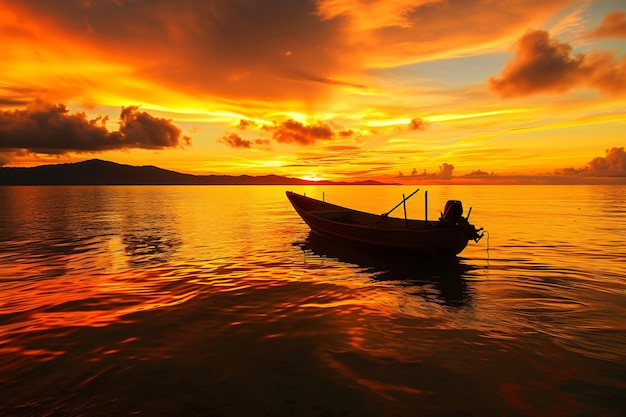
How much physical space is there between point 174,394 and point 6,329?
291 inches

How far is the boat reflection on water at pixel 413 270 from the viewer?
1461 cm

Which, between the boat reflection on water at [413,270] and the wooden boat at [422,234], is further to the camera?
the wooden boat at [422,234]

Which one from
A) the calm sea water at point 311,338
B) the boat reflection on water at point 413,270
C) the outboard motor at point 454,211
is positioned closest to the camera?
the calm sea water at point 311,338

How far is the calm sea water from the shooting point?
6.89 m

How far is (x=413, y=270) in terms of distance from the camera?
1892 cm

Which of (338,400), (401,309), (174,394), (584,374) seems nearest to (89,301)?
(174,394)

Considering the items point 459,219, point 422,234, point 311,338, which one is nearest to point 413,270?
point 422,234

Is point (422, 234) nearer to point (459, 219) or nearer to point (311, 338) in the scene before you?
point (459, 219)

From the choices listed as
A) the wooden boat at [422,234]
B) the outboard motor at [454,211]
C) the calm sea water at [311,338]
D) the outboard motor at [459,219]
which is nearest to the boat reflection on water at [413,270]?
the calm sea water at [311,338]

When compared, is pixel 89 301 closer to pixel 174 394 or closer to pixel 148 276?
pixel 148 276

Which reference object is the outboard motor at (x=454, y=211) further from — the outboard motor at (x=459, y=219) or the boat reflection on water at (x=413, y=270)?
the boat reflection on water at (x=413, y=270)

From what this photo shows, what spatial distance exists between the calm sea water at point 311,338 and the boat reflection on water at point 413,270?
0.17 metres

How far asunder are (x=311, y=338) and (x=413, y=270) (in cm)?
1088

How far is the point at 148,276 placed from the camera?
16859 millimetres
